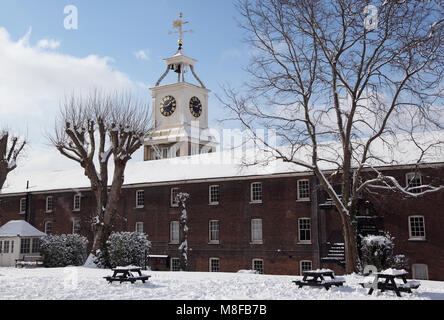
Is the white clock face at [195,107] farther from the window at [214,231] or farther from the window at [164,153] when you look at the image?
the window at [214,231]

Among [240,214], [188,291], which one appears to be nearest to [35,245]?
[240,214]

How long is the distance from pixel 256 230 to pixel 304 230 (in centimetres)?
347

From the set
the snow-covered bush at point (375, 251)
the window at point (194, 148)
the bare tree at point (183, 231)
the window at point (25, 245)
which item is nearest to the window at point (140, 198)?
the bare tree at point (183, 231)

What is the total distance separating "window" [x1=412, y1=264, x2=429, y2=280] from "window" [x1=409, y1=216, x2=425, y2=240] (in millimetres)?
1564

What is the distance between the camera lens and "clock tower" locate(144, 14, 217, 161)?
58.7 meters

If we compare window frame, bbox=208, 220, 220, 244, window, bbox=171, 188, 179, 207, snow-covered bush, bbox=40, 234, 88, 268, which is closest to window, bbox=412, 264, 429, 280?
window frame, bbox=208, 220, 220, 244

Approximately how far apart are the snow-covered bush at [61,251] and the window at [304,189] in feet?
45.6

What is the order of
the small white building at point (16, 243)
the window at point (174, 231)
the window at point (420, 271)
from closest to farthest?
1. the window at point (420, 271)
2. the small white building at point (16, 243)
3. the window at point (174, 231)

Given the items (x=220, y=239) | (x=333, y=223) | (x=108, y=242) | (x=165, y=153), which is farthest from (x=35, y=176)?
(x=333, y=223)

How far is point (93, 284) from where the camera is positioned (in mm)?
14320

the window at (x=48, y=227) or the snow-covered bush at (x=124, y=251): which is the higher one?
the window at (x=48, y=227)

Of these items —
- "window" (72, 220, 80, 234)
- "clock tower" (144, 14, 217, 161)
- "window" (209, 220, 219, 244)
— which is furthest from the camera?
"clock tower" (144, 14, 217, 161)

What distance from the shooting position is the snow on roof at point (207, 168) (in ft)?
93.0

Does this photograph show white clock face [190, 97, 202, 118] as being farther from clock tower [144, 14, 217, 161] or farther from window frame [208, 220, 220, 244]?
window frame [208, 220, 220, 244]
